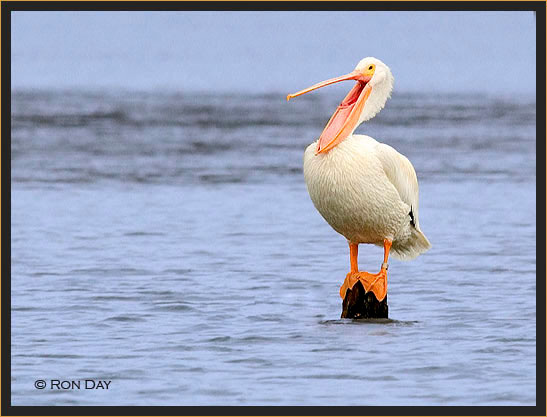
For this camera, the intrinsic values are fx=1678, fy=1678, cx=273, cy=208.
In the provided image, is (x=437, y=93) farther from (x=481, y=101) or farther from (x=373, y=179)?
(x=373, y=179)

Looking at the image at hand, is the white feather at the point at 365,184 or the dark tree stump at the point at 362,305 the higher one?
the white feather at the point at 365,184

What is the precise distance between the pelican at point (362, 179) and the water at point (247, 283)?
22.3 inches

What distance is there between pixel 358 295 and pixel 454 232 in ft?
A: 14.6

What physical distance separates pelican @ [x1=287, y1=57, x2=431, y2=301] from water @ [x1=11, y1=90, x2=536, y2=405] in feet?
1.86

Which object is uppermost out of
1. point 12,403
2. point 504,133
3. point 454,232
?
point 504,133

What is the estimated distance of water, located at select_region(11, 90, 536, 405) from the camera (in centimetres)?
887


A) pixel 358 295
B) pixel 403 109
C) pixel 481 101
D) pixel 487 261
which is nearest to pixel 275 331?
pixel 358 295

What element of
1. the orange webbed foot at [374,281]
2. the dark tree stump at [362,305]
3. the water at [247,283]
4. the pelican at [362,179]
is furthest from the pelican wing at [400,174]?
the water at [247,283]

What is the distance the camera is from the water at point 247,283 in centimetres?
887

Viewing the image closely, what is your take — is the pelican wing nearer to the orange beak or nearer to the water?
the orange beak

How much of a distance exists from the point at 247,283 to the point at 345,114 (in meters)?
2.27

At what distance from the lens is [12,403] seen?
837cm

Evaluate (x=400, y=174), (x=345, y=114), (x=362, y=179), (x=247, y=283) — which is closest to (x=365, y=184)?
(x=362, y=179)

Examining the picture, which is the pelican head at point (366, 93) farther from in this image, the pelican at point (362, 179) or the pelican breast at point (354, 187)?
the pelican breast at point (354, 187)
